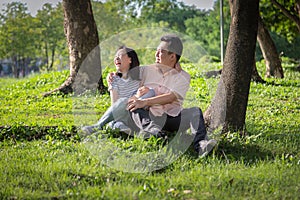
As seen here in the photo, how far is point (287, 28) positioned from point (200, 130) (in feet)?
65.8

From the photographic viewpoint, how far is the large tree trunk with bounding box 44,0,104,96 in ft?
35.5

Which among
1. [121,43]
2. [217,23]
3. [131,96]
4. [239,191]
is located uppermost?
[217,23]

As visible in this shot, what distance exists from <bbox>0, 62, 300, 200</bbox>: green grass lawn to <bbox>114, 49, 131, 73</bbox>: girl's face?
2.86 feet

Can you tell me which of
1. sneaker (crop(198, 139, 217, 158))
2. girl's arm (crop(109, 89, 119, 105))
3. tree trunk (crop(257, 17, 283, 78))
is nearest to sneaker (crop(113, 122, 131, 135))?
girl's arm (crop(109, 89, 119, 105))

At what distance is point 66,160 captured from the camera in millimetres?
5047

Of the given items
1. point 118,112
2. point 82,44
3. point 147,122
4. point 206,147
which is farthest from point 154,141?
point 82,44

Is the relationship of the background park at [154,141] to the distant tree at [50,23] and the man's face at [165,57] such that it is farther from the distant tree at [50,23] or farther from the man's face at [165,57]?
the distant tree at [50,23]

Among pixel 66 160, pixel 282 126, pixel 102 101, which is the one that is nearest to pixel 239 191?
pixel 66 160

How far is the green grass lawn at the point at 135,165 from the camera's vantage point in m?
4.07

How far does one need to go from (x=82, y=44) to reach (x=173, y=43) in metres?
5.29

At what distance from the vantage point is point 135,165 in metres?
4.82

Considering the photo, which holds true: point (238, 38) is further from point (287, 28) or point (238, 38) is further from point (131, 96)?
point (287, 28)

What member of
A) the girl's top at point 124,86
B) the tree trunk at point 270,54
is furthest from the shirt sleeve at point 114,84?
the tree trunk at point 270,54

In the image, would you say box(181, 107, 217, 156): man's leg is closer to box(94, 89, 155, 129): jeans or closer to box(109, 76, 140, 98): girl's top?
box(94, 89, 155, 129): jeans
